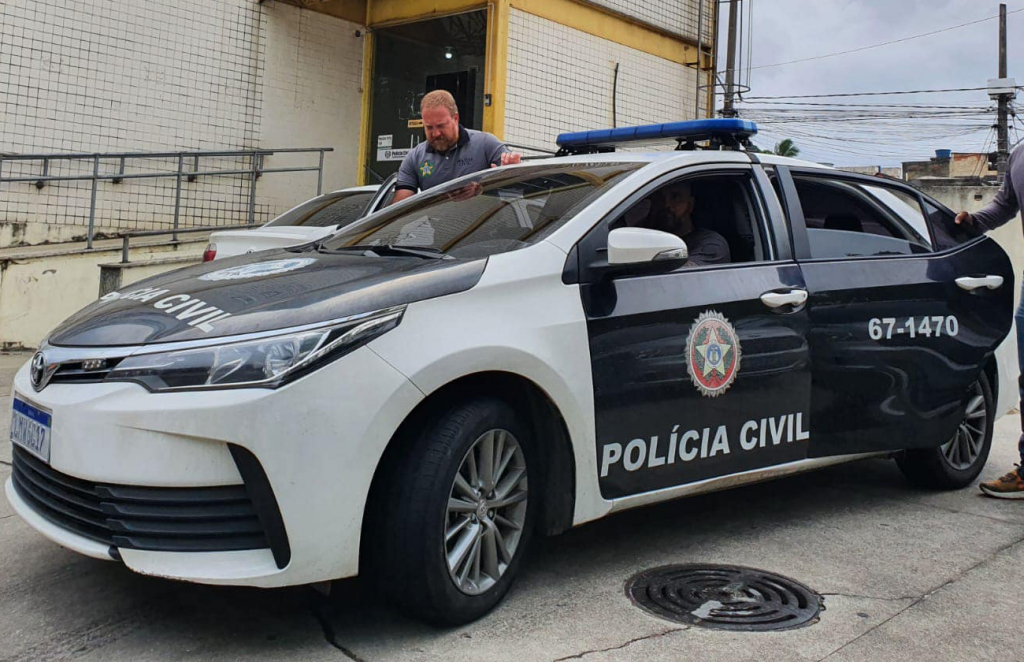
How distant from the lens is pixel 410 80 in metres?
12.7

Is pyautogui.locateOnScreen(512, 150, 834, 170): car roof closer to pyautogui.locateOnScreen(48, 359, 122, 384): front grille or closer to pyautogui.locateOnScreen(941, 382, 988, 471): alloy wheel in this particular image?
pyautogui.locateOnScreen(941, 382, 988, 471): alloy wheel

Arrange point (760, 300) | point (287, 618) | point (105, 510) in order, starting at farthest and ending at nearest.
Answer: point (760, 300)
point (287, 618)
point (105, 510)

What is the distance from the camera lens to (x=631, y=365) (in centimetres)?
333

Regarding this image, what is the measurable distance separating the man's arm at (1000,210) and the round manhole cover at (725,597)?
247 cm

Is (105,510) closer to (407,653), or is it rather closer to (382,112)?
(407,653)

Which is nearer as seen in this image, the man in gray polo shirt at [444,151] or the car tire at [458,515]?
the car tire at [458,515]

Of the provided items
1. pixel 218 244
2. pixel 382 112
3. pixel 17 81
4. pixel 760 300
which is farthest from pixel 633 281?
pixel 382 112

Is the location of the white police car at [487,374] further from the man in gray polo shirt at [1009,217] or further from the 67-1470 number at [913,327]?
the man in gray polo shirt at [1009,217]

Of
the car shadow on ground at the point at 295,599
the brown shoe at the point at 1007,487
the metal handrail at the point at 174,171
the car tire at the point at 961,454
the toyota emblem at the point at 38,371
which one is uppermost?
the metal handrail at the point at 174,171

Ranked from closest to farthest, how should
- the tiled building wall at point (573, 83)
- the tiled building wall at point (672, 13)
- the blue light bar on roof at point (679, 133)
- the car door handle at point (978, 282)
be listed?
the blue light bar on roof at point (679, 133), the car door handle at point (978, 282), the tiled building wall at point (573, 83), the tiled building wall at point (672, 13)

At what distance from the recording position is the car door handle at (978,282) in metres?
4.59

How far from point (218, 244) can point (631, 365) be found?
4.97m

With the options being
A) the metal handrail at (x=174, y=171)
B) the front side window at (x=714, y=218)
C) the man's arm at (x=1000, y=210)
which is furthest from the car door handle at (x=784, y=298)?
the metal handrail at (x=174, y=171)

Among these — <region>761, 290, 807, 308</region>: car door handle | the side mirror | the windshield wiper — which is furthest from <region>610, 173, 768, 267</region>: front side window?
the windshield wiper
